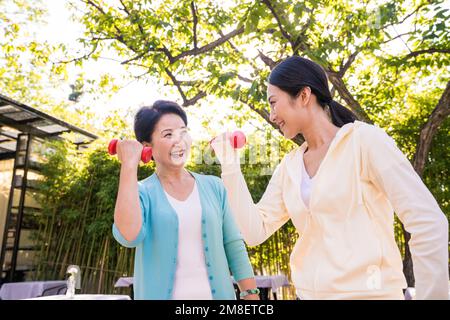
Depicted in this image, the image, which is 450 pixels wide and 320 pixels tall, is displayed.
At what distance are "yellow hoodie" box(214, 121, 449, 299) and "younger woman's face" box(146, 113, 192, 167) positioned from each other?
60 centimetres

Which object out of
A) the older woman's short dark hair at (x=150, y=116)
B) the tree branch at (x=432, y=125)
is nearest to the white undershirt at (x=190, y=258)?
the older woman's short dark hair at (x=150, y=116)

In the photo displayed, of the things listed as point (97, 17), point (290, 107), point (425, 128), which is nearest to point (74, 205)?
point (97, 17)

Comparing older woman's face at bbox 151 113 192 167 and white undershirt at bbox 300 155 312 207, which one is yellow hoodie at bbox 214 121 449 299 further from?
older woman's face at bbox 151 113 192 167

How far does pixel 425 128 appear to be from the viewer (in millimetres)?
5008

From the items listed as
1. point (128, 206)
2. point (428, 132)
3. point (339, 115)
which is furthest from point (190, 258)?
point (428, 132)

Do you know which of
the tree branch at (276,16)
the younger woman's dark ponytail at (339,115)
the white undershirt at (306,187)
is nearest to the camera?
the white undershirt at (306,187)

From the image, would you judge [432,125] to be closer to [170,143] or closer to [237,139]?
[170,143]

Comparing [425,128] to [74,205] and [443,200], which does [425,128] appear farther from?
[74,205]

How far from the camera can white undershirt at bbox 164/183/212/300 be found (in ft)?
5.05

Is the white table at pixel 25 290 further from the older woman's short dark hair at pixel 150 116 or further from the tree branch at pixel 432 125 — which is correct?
the tree branch at pixel 432 125

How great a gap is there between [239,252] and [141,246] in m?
0.39

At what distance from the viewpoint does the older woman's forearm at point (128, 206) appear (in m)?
1.43

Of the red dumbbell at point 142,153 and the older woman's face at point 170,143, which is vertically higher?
the older woman's face at point 170,143

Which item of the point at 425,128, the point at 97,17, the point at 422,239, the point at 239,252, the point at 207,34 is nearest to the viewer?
the point at 422,239
